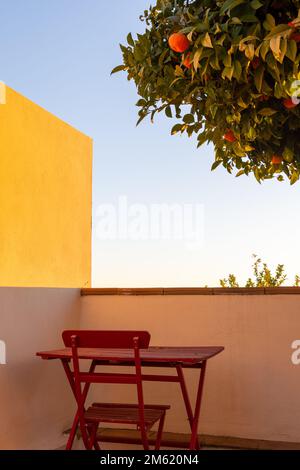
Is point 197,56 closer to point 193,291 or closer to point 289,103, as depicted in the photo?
point 289,103

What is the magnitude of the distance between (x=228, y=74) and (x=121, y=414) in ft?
6.19

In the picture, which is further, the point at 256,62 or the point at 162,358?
the point at 162,358

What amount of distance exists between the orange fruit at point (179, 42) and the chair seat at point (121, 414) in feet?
5.70

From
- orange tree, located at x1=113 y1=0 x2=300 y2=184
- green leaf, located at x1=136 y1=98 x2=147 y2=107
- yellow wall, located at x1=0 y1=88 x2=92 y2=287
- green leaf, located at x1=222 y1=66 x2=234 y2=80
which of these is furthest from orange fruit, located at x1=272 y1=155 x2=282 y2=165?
yellow wall, located at x1=0 y1=88 x2=92 y2=287

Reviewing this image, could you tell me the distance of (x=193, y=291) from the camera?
12.4 ft

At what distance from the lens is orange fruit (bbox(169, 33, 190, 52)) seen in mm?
1605

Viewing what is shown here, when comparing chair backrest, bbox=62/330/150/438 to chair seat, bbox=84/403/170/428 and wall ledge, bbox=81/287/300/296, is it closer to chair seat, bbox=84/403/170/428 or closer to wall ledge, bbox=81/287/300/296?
chair seat, bbox=84/403/170/428

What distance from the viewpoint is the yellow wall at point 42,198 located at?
215 inches

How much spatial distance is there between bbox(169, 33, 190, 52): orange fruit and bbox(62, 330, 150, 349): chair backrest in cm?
134

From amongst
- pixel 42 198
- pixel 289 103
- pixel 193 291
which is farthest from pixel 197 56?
pixel 42 198

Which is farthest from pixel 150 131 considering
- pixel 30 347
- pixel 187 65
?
pixel 187 65

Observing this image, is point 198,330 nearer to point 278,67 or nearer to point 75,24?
point 278,67
